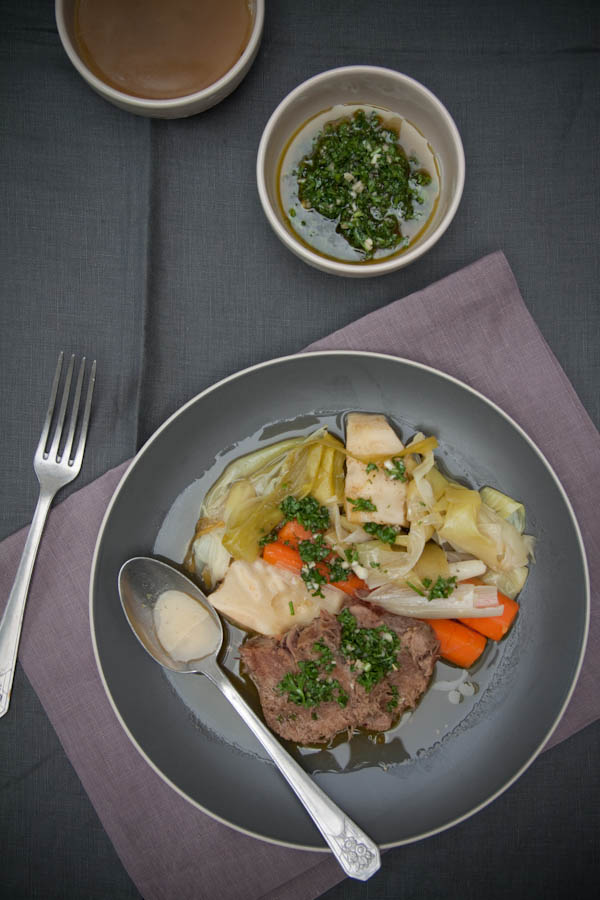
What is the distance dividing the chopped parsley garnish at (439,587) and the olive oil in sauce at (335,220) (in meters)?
1.08

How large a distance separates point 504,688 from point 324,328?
4.65 ft

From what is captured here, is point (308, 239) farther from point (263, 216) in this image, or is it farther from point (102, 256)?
point (102, 256)

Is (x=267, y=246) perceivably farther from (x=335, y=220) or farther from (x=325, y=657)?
(x=325, y=657)

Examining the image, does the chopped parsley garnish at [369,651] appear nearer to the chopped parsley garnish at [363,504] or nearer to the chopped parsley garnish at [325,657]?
the chopped parsley garnish at [325,657]

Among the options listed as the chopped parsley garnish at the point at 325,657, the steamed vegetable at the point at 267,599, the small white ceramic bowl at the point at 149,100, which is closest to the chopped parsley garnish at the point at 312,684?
the chopped parsley garnish at the point at 325,657

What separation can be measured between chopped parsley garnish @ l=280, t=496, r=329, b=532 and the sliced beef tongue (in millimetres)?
325

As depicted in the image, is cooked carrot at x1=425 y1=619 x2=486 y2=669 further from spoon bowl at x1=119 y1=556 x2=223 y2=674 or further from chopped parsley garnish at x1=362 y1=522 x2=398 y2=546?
spoon bowl at x1=119 y1=556 x2=223 y2=674

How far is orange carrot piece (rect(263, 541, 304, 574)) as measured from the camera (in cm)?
216

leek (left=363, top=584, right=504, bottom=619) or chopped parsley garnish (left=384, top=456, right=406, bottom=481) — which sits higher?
chopped parsley garnish (left=384, top=456, right=406, bottom=481)

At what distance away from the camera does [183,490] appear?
2.19m

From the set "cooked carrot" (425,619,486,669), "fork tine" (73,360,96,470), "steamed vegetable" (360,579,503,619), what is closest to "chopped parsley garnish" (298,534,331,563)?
"steamed vegetable" (360,579,503,619)

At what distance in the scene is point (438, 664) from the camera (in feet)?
7.13

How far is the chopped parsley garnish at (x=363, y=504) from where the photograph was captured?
6.86 feet

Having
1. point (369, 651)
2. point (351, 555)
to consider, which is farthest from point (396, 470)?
point (369, 651)
